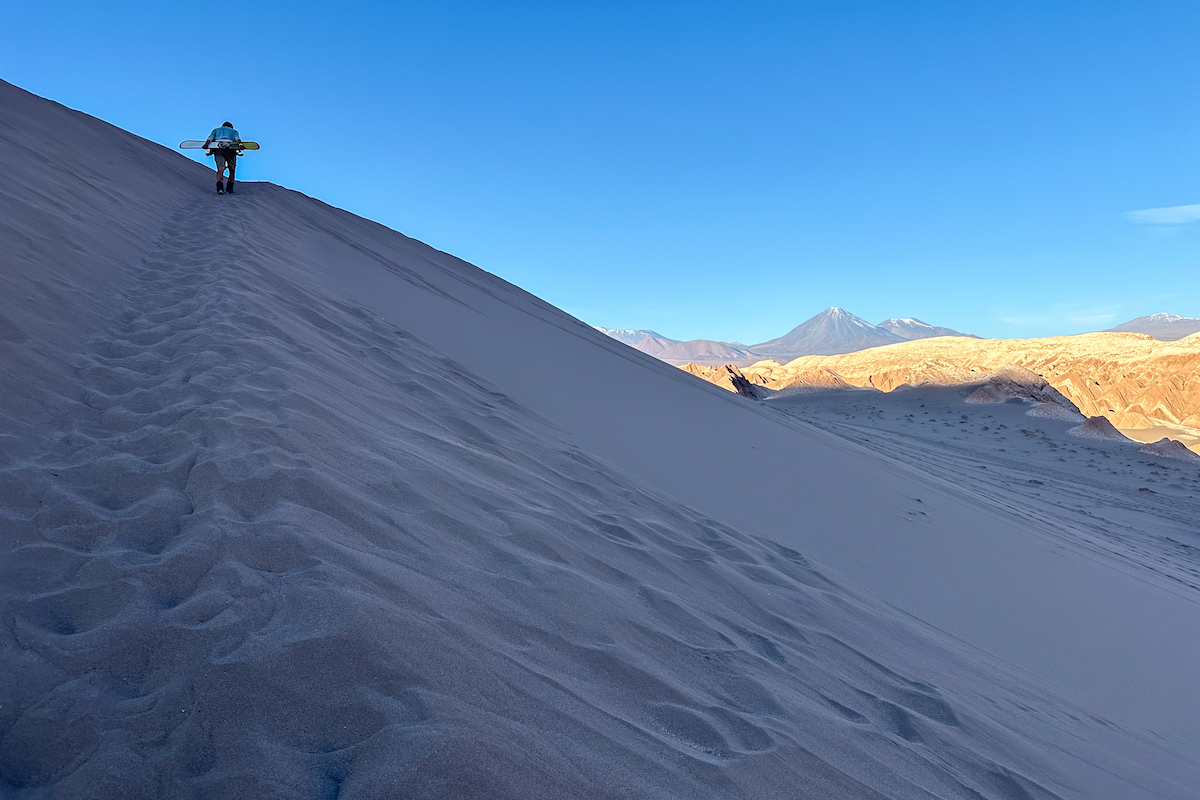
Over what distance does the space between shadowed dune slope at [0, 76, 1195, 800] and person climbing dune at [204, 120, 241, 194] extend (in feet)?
20.2

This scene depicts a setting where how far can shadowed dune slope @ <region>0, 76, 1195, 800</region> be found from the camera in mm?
1306

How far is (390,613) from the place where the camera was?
1634 millimetres

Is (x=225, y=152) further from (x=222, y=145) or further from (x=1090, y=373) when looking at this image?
(x=1090, y=373)

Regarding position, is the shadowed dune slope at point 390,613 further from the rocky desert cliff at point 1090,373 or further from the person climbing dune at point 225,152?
the rocky desert cliff at point 1090,373

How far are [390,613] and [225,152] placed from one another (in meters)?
10.9

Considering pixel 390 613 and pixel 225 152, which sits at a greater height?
pixel 225 152

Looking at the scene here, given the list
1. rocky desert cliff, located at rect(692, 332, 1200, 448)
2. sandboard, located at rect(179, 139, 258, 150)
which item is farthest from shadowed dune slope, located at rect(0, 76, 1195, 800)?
rocky desert cliff, located at rect(692, 332, 1200, 448)

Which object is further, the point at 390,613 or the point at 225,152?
the point at 225,152

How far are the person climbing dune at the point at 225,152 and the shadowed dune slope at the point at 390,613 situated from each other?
6.16m

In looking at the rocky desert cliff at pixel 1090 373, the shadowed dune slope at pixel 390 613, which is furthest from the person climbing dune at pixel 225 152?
the rocky desert cliff at pixel 1090 373

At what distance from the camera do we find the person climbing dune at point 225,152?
9859 mm

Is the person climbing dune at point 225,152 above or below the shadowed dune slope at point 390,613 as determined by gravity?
above

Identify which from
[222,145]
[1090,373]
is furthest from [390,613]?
[1090,373]

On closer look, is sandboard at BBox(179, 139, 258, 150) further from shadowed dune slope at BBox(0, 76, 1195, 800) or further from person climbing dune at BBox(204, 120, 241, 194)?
shadowed dune slope at BBox(0, 76, 1195, 800)
